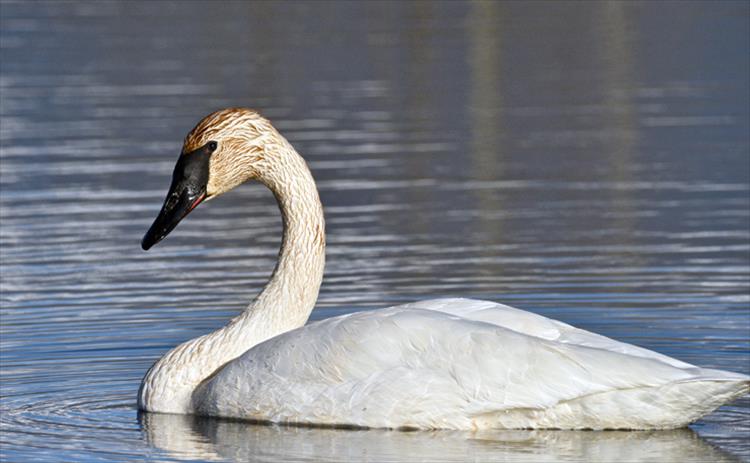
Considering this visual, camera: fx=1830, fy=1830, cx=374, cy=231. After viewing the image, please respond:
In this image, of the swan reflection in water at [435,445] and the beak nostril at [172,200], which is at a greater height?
the beak nostril at [172,200]

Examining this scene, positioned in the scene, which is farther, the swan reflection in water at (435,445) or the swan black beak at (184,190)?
the swan black beak at (184,190)

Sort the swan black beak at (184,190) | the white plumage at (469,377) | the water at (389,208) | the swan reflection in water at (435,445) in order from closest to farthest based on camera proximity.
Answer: the swan reflection in water at (435,445) < the white plumage at (469,377) < the water at (389,208) < the swan black beak at (184,190)

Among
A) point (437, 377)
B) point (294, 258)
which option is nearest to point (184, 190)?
point (294, 258)

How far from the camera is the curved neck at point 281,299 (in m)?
9.84

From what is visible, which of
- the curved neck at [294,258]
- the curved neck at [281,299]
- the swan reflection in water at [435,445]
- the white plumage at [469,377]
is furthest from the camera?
the curved neck at [294,258]

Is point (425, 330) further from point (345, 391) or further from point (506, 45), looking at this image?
point (506, 45)

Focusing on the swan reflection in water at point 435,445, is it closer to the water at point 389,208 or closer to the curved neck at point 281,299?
the water at point 389,208

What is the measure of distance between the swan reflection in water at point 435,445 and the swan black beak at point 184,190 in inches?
55.2

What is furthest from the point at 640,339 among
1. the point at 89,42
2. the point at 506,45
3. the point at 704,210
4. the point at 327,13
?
the point at 327,13

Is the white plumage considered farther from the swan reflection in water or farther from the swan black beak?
the swan black beak

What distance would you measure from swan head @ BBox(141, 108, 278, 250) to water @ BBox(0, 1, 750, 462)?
3.82 feet

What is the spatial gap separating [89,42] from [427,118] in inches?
496

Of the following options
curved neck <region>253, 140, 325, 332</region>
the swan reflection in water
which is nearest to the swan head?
curved neck <region>253, 140, 325, 332</region>

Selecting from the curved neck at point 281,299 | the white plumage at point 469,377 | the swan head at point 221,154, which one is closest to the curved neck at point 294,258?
the curved neck at point 281,299
